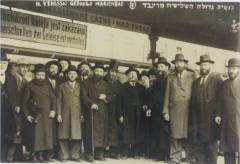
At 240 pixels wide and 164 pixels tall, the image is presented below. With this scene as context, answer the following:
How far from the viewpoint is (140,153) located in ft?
9.77

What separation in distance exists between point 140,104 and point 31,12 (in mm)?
1147

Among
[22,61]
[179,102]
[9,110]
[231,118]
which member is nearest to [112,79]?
[179,102]

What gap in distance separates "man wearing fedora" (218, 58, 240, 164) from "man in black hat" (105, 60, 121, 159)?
81 cm

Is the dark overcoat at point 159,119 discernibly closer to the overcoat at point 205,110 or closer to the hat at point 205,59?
the overcoat at point 205,110

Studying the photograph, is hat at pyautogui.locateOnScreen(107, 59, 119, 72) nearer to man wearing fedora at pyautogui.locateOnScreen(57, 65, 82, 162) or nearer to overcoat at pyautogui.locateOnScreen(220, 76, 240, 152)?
man wearing fedora at pyautogui.locateOnScreen(57, 65, 82, 162)

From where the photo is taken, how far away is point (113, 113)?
2994mm

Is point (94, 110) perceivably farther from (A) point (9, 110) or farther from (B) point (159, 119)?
(A) point (9, 110)

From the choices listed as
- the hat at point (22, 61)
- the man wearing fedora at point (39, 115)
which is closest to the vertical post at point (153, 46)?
the man wearing fedora at point (39, 115)

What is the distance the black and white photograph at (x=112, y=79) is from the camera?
2910 mm

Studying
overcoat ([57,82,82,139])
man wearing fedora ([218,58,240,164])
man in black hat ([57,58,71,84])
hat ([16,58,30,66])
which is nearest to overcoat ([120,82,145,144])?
overcoat ([57,82,82,139])

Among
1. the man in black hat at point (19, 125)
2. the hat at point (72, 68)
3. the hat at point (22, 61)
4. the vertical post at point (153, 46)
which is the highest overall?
the vertical post at point (153, 46)

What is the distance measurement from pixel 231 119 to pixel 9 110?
1.76m

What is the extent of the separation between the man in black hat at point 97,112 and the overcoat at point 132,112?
0.14m

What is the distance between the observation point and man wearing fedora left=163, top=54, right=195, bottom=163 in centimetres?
292
